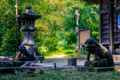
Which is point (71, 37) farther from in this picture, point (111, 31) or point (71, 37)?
point (111, 31)

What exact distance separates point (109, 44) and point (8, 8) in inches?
428

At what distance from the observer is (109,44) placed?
37.3ft

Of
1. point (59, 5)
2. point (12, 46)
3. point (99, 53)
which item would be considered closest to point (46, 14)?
point (59, 5)

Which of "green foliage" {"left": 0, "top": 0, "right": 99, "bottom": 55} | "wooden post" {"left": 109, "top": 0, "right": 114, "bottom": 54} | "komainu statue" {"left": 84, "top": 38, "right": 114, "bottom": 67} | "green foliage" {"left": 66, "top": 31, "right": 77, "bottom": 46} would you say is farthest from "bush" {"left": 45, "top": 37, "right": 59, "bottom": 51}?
"komainu statue" {"left": 84, "top": 38, "right": 114, "bottom": 67}

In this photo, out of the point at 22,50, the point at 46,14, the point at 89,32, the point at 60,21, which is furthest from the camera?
the point at 60,21

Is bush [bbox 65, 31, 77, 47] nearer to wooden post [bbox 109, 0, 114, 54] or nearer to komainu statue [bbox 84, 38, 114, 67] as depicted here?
wooden post [bbox 109, 0, 114, 54]

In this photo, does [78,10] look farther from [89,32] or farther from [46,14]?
[89,32]

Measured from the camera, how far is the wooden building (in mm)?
11172

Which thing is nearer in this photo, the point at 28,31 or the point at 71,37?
the point at 28,31

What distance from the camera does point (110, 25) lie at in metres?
11.4

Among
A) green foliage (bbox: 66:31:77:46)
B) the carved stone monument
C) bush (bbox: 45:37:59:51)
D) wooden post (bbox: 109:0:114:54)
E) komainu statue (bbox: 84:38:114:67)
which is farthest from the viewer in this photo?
bush (bbox: 45:37:59:51)

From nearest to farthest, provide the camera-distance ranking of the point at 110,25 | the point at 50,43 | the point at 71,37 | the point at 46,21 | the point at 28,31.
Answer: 1. the point at 110,25
2. the point at 28,31
3. the point at 46,21
4. the point at 71,37
5. the point at 50,43

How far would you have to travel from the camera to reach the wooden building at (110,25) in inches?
440

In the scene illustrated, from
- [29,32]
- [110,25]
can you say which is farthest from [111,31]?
[29,32]
